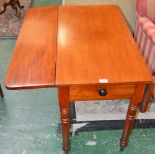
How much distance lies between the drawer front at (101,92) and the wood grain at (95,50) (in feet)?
0.19

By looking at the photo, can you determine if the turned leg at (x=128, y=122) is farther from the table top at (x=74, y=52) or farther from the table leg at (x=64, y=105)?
the table leg at (x=64, y=105)

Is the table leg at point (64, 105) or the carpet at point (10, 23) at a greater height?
the table leg at point (64, 105)

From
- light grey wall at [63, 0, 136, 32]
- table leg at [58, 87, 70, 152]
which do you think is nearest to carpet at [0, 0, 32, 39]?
light grey wall at [63, 0, 136, 32]

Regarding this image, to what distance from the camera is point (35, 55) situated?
45.9 inches

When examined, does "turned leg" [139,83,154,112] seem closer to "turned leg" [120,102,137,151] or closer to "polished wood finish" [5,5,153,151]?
"polished wood finish" [5,5,153,151]

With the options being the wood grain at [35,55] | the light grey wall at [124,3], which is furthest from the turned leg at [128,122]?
the light grey wall at [124,3]

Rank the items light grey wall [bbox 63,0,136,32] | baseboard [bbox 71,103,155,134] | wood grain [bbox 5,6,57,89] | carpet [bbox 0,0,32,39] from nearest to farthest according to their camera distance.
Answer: wood grain [bbox 5,6,57,89] < baseboard [bbox 71,103,155,134] < light grey wall [bbox 63,0,136,32] < carpet [bbox 0,0,32,39]

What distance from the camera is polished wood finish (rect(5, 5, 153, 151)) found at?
39.3 inches

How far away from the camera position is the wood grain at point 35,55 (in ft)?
3.25

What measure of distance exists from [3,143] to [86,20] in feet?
3.42

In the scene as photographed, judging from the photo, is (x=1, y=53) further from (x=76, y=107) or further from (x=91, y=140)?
(x=91, y=140)

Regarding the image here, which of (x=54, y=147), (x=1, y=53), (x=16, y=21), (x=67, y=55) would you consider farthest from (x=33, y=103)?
(x=16, y=21)

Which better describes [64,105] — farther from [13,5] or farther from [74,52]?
[13,5]

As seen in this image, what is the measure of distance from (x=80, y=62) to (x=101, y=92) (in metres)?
0.19
